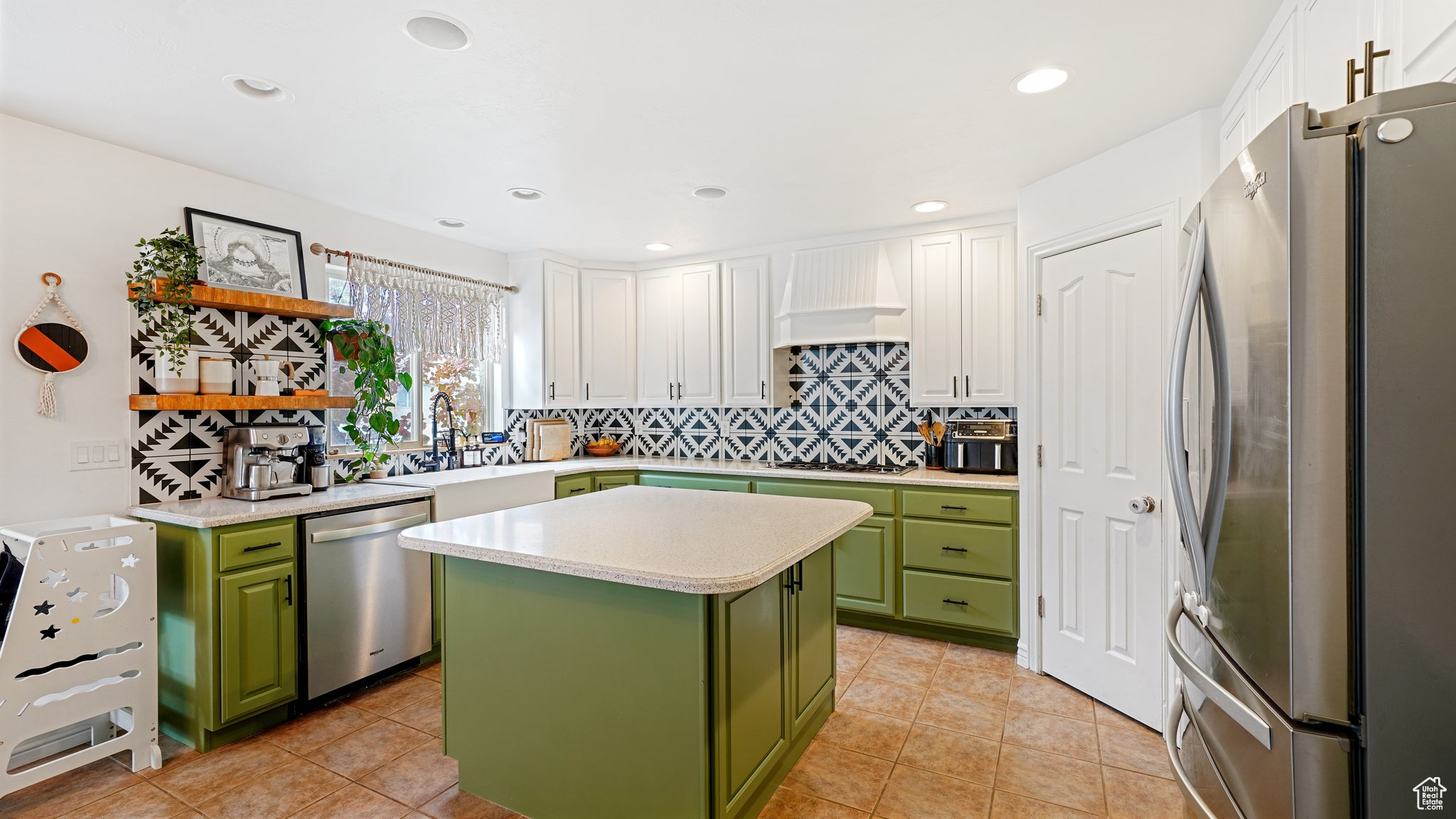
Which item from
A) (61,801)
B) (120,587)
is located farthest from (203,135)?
(61,801)

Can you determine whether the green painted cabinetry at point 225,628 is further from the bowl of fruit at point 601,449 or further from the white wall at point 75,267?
the bowl of fruit at point 601,449

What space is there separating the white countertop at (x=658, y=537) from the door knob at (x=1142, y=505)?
1128mm

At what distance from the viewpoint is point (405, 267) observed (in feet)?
12.3

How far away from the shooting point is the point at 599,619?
181 cm

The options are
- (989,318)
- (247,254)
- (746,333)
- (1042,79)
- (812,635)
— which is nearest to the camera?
(1042,79)

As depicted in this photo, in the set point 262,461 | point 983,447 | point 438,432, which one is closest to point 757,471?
point 983,447

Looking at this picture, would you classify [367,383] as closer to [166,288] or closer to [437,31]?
[166,288]

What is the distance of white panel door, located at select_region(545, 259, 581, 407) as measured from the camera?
14.4 ft

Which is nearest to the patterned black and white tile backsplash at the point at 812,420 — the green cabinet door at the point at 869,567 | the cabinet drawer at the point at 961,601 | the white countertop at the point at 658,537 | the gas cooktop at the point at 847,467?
the gas cooktop at the point at 847,467

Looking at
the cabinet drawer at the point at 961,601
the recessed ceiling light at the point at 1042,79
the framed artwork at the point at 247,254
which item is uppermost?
the recessed ceiling light at the point at 1042,79

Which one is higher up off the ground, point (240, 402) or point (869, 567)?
point (240, 402)

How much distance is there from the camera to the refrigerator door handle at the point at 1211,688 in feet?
3.19

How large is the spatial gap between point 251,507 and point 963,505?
3.31 metres

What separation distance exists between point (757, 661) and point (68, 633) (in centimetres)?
231
